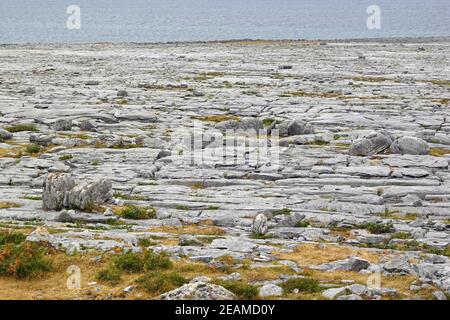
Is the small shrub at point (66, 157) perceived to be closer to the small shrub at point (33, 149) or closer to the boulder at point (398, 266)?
the small shrub at point (33, 149)

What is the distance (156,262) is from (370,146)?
48.6 ft

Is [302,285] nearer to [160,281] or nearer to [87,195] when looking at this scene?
[160,281]

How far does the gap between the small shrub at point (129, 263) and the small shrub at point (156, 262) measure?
0.14 m

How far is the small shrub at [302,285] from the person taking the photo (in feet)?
46.0

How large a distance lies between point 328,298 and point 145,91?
120ft

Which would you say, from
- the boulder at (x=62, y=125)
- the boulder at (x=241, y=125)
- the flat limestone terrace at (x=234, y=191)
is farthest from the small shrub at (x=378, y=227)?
the boulder at (x=62, y=125)

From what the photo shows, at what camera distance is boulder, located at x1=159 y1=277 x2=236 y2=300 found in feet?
42.7

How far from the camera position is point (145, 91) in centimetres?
4834

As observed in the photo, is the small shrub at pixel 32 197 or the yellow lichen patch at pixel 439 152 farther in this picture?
the yellow lichen patch at pixel 439 152

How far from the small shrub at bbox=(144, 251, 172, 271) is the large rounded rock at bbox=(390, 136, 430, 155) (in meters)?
15.1

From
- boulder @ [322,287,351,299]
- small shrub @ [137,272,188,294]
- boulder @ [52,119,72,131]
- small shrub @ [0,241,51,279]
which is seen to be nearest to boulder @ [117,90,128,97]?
boulder @ [52,119,72,131]

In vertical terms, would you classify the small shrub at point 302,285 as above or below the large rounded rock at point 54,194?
below

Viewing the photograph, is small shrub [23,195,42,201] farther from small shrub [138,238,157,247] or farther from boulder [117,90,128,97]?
boulder [117,90,128,97]

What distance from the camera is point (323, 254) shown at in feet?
54.5
